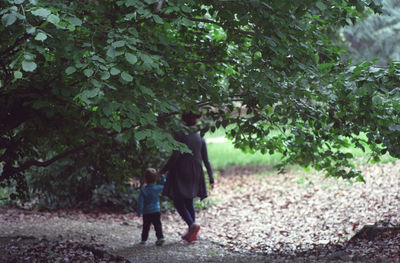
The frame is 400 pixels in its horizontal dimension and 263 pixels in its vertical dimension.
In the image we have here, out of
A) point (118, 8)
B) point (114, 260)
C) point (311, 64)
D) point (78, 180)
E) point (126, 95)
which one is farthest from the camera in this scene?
point (78, 180)

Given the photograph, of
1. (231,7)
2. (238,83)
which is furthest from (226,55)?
(231,7)

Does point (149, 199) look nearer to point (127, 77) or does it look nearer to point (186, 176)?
point (186, 176)

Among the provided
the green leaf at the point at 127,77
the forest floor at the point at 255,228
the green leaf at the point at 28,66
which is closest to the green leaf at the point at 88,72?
the green leaf at the point at 127,77

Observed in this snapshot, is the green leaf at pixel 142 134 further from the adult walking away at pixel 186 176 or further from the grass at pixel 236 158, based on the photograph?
the grass at pixel 236 158

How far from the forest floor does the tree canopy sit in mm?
1050

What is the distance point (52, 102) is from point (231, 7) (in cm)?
210

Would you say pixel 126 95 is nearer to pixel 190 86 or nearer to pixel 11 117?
pixel 190 86

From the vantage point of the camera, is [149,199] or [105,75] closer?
[105,75]

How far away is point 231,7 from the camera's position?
3812 mm

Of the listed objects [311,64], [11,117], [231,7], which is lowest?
[11,117]

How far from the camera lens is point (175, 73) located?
A: 461 centimetres

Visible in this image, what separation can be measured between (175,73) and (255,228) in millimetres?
5010

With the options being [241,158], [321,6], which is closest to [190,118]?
[321,6]

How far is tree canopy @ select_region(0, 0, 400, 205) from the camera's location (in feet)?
11.1
